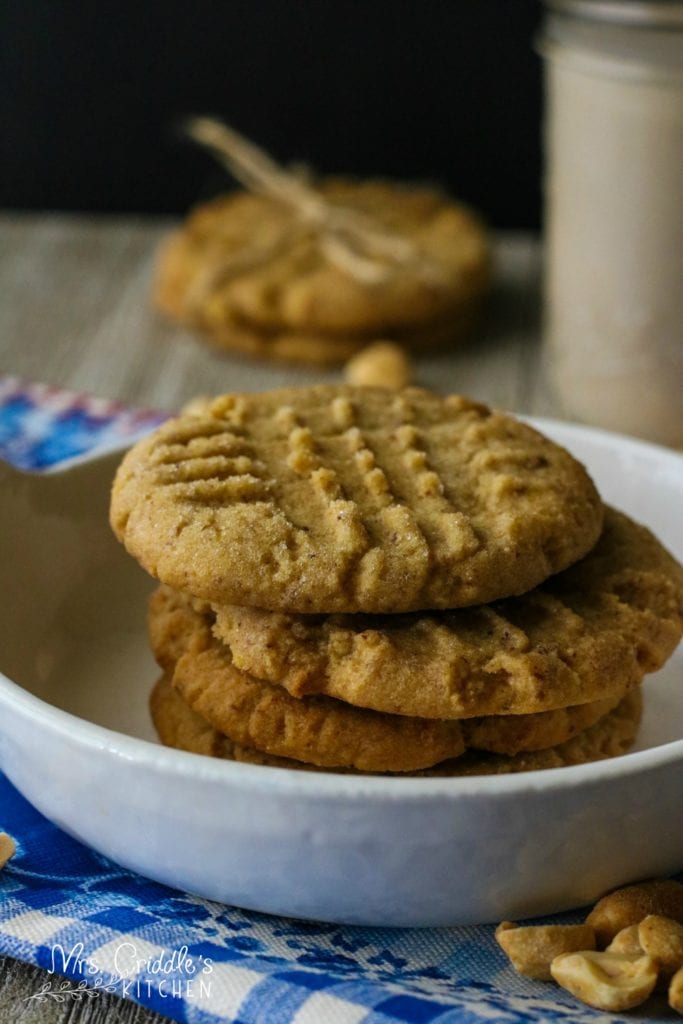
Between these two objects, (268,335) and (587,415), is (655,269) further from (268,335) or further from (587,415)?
(268,335)

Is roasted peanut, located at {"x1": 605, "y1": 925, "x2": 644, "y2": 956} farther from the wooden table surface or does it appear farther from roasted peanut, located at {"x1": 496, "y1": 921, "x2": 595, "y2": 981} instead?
the wooden table surface

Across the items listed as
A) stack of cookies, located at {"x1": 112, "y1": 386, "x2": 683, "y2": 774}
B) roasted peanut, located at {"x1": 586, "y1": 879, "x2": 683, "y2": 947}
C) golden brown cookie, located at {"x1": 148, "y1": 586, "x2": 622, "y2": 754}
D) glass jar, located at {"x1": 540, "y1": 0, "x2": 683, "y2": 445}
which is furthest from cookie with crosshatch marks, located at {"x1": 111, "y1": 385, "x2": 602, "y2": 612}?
glass jar, located at {"x1": 540, "y1": 0, "x2": 683, "y2": 445}

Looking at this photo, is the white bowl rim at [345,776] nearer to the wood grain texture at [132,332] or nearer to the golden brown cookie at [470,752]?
the golden brown cookie at [470,752]

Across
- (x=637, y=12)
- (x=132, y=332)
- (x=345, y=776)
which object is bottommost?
(x=132, y=332)

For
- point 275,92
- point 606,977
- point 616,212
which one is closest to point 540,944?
point 606,977

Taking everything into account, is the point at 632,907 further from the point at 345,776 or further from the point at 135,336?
the point at 135,336

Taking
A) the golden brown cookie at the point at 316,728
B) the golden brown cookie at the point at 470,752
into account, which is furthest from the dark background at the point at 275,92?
the golden brown cookie at the point at 316,728
